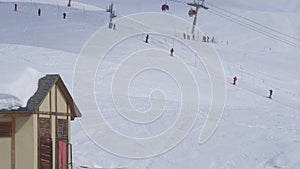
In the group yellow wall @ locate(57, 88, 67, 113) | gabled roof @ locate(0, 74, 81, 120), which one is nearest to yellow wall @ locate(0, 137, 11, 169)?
gabled roof @ locate(0, 74, 81, 120)

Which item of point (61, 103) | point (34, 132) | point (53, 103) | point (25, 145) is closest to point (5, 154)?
point (25, 145)

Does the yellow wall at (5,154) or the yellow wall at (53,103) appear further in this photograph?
the yellow wall at (53,103)

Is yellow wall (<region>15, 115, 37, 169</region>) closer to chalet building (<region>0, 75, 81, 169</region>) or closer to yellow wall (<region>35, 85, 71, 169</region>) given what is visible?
chalet building (<region>0, 75, 81, 169</region>)

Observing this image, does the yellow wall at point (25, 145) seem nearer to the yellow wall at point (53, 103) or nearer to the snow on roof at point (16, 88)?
the snow on roof at point (16, 88)

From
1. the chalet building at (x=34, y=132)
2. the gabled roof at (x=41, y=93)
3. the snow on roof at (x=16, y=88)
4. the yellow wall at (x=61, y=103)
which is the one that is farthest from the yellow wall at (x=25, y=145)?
the yellow wall at (x=61, y=103)

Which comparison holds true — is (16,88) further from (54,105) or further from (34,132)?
(54,105)

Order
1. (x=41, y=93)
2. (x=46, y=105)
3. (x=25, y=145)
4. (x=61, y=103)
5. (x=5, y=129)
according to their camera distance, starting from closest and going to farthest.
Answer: (x=5, y=129) → (x=25, y=145) → (x=41, y=93) → (x=46, y=105) → (x=61, y=103)

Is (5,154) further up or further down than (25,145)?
further down

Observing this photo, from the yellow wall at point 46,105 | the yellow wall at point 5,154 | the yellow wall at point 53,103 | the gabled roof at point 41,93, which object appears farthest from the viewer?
the yellow wall at point 53,103
